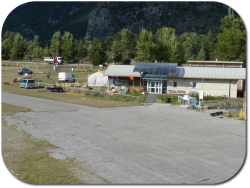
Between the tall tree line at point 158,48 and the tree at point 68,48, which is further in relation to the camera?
the tree at point 68,48

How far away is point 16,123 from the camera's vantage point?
21922 millimetres

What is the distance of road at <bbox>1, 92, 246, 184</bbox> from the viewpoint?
11992mm

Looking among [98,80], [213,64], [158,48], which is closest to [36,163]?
[98,80]

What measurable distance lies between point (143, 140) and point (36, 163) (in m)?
7.95

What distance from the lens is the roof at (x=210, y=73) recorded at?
42.6 m

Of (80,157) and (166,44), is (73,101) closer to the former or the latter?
(80,157)

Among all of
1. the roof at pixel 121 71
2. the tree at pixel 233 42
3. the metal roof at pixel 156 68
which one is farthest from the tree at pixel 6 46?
the tree at pixel 233 42

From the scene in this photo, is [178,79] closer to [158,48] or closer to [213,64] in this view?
[213,64]

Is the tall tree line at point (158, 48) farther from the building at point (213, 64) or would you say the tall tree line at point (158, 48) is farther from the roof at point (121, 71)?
the roof at point (121, 71)

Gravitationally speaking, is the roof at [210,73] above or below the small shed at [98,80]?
above

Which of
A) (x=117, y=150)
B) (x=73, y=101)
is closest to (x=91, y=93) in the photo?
(x=73, y=101)

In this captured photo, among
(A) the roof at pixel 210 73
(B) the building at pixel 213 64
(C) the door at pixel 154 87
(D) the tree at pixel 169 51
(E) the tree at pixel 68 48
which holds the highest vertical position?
(E) the tree at pixel 68 48

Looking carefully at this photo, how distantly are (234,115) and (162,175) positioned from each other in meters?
20.2

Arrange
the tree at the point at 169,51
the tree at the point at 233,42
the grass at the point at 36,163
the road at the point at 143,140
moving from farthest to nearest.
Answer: the tree at the point at 169,51 < the tree at the point at 233,42 < the road at the point at 143,140 < the grass at the point at 36,163
